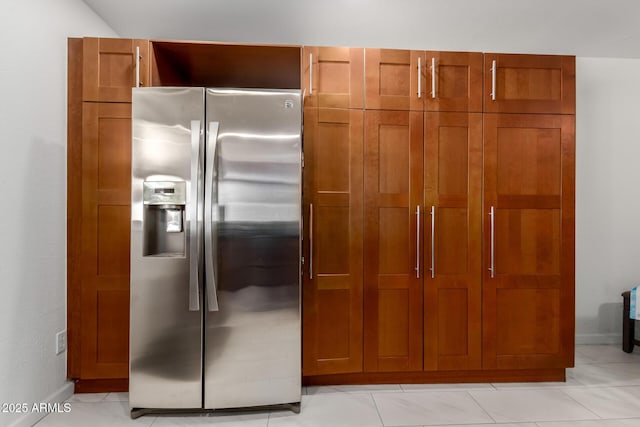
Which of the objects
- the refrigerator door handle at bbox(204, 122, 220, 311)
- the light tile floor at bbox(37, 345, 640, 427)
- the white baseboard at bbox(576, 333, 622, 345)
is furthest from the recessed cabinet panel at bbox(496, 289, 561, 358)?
the refrigerator door handle at bbox(204, 122, 220, 311)

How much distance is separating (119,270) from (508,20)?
3.17 m

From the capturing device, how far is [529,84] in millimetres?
2393

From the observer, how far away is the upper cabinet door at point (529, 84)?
7.79 feet

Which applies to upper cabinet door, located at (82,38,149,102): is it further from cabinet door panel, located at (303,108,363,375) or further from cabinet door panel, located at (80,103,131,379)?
cabinet door panel, located at (303,108,363,375)

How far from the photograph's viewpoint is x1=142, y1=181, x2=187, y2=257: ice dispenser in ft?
6.43

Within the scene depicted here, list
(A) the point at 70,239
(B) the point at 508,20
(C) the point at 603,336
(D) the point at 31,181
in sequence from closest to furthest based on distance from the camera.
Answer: (D) the point at 31,181, (A) the point at 70,239, (B) the point at 508,20, (C) the point at 603,336

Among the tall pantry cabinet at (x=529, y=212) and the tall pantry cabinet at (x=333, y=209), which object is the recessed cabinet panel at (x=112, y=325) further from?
the tall pantry cabinet at (x=529, y=212)

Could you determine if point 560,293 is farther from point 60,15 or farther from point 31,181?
point 60,15

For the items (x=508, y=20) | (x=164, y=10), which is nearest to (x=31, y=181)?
(x=164, y=10)

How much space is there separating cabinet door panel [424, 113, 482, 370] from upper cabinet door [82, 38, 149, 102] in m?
1.88

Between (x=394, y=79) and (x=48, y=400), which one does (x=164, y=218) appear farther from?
(x=394, y=79)

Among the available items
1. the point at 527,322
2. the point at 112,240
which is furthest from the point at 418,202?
the point at 112,240

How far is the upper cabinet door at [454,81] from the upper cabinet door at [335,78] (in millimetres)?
466

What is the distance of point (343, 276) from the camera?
7.57ft
